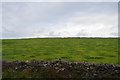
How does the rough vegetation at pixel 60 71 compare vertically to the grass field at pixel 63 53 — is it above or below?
below

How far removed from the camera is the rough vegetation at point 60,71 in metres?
13.2

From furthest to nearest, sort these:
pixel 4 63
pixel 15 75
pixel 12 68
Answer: pixel 4 63
pixel 12 68
pixel 15 75

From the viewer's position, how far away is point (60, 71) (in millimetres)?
13844

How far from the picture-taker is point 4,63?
55.2 feet

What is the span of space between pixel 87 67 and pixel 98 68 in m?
1.04

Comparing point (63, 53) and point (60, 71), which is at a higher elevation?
point (63, 53)

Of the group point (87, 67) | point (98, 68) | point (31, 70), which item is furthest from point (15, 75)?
point (98, 68)

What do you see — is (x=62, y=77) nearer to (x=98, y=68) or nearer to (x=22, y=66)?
(x=98, y=68)

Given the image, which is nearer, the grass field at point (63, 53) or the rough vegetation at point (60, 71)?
the rough vegetation at point (60, 71)

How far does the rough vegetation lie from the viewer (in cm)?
1325

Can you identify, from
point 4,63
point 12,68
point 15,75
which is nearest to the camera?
point 15,75

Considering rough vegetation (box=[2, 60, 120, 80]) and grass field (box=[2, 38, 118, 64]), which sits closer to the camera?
rough vegetation (box=[2, 60, 120, 80])

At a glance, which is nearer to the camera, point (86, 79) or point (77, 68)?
point (86, 79)

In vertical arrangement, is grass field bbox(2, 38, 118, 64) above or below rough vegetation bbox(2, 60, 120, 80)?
above
